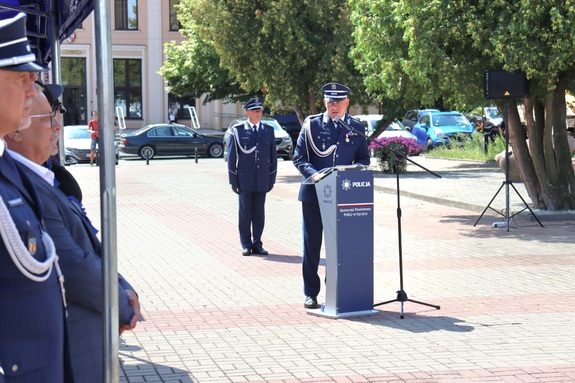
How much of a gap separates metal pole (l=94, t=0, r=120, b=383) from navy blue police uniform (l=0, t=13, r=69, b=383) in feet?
1.23

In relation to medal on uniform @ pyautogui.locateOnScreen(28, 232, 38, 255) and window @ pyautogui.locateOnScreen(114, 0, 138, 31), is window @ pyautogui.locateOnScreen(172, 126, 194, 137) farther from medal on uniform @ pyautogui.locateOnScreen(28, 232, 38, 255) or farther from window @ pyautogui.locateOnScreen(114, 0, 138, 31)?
medal on uniform @ pyautogui.locateOnScreen(28, 232, 38, 255)

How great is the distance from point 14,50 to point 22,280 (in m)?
0.73

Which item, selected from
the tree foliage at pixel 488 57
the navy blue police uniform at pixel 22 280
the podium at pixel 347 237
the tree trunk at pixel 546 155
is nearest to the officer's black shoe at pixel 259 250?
the podium at pixel 347 237

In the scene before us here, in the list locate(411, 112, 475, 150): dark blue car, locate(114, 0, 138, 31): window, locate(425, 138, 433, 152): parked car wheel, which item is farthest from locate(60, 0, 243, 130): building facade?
locate(425, 138, 433, 152): parked car wheel

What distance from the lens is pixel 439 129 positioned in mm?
39875

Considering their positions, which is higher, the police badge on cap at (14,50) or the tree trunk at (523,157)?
the police badge on cap at (14,50)

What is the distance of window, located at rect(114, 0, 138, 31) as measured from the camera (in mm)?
55250

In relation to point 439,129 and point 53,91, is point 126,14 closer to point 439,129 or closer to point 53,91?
point 439,129

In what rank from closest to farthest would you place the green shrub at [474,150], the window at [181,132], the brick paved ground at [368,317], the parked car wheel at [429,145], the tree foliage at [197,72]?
the brick paved ground at [368,317], the green shrub at [474,150], the tree foliage at [197,72], the parked car wheel at [429,145], the window at [181,132]

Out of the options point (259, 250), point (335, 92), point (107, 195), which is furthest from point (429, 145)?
point (107, 195)

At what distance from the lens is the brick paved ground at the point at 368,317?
711cm

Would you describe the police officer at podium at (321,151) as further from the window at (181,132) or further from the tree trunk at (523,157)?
the window at (181,132)

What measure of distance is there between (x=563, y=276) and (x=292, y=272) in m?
3.05

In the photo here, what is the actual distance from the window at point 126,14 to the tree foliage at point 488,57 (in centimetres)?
3924
